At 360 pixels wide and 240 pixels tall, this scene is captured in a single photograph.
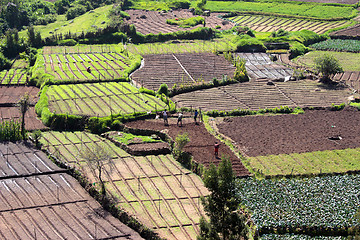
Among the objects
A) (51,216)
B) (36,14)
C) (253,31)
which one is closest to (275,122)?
(51,216)

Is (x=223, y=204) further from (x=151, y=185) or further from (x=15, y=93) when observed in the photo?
(x=15, y=93)

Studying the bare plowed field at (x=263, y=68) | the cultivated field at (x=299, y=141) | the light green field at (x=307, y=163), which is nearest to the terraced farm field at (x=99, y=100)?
the cultivated field at (x=299, y=141)

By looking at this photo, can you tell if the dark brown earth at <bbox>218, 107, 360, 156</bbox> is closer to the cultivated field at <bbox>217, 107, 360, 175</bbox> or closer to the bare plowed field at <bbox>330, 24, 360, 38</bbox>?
the cultivated field at <bbox>217, 107, 360, 175</bbox>

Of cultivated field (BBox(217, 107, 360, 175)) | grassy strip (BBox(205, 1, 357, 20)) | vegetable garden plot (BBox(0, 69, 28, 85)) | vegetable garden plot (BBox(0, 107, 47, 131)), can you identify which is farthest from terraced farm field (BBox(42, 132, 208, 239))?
grassy strip (BBox(205, 1, 357, 20))

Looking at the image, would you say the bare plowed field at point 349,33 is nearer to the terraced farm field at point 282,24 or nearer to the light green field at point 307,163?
the terraced farm field at point 282,24

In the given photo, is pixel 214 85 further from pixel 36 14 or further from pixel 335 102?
pixel 36 14

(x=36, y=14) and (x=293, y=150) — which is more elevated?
(x=36, y=14)
